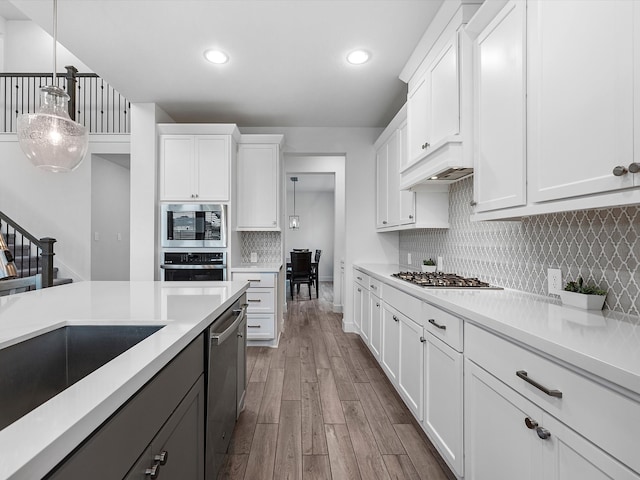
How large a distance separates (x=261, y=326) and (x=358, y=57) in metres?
2.92

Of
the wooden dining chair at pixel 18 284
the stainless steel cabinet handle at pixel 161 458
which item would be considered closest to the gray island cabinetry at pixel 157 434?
the stainless steel cabinet handle at pixel 161 458

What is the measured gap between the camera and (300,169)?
6.04 meters

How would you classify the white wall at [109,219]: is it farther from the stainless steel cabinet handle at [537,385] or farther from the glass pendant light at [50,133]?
the stainless steel cabinet handle at [537,385]

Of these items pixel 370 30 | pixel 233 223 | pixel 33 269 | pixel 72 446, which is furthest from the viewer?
pixel 33 269

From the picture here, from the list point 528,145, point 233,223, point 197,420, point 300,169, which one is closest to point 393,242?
point 233,223

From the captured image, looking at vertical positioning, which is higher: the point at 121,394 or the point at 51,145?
the point at 51,145

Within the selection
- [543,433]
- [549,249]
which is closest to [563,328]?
[543,433]

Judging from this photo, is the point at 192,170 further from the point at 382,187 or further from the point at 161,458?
the point at 161,458

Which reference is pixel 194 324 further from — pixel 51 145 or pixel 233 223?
pixel 233 223

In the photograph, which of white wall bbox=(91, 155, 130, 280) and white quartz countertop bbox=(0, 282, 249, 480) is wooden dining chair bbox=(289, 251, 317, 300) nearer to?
white wall bbox=(91, 155, 130, 280)

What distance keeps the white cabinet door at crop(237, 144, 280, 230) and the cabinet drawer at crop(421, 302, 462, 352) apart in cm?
256

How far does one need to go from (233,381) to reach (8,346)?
111cm

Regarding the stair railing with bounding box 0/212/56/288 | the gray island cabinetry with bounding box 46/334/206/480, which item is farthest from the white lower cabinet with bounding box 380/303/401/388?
the stair railing with bounding box 0/212/56/288

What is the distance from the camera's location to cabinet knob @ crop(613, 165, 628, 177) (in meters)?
0.96
